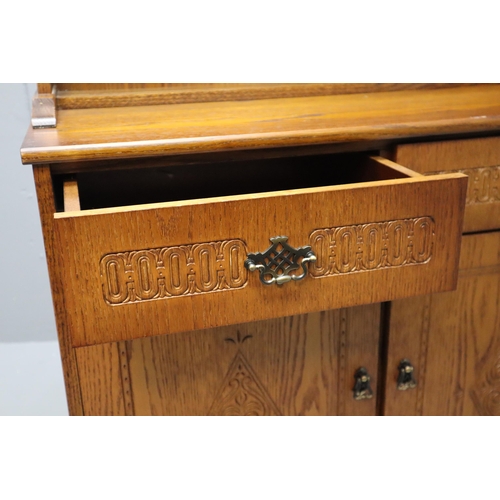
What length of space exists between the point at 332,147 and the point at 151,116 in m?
0.28

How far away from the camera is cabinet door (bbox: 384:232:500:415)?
3.10 ft

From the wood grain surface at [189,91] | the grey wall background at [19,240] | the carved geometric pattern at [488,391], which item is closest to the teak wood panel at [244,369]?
the carved geometric pattern at [488,391]

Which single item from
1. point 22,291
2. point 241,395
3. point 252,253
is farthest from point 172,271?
point 22,291

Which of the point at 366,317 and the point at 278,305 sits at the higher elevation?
the point at 278,305

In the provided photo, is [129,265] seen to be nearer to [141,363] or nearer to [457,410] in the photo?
[141,363]

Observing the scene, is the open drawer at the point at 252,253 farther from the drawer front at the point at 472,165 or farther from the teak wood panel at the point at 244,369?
the teak wood panel at the point at 244,369

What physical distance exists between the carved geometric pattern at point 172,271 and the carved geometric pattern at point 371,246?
0.09m

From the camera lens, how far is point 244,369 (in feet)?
3.04

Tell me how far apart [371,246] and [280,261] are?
11cm

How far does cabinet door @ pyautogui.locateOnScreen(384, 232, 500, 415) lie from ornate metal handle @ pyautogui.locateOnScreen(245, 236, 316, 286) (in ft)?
0.91

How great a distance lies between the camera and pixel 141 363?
88 cm

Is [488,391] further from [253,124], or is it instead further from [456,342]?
[253,124]

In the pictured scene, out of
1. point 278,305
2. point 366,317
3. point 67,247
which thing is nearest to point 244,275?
point 278,305

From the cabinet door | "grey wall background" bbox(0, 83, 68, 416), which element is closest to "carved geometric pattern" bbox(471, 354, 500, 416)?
the cabinet door
